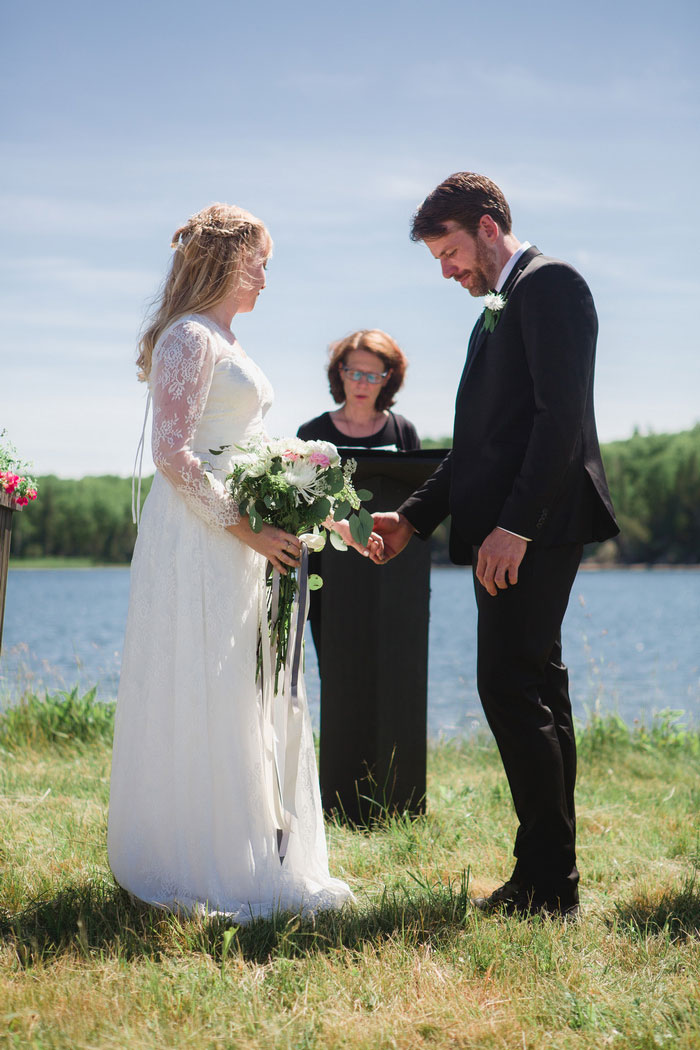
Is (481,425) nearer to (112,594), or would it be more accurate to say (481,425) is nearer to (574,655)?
(574,655)

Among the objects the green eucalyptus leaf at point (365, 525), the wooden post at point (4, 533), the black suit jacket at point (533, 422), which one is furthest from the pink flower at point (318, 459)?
the wooden post at point (4, 533)

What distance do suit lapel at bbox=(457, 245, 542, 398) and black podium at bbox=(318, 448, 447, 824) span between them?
36.9 inches

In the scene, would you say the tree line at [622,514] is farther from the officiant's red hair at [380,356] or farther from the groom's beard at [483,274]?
the groom's beard at [483,274]

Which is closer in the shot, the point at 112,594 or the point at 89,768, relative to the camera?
the point at 89,768

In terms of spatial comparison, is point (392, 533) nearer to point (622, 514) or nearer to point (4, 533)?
point (4, 533)

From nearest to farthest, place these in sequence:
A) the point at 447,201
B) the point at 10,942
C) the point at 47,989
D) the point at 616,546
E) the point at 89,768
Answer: the point at 47,989, the point at 10,942, the point at 447,201, the point at 89,768, the point at 616,546

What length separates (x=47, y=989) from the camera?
227cm

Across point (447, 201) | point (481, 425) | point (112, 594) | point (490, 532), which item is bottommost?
point (112, 594)

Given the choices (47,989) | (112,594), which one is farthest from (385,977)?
(112,594)

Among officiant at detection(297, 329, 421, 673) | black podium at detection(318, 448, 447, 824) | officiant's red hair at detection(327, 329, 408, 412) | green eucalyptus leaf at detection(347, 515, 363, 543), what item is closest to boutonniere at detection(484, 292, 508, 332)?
green eucalyptus leaf at detection(347, 515, 363, 543)

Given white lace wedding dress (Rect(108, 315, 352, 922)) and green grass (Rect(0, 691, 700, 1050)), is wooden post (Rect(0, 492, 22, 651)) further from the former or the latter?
green grass (Rect(0, 691, 700, 1050))

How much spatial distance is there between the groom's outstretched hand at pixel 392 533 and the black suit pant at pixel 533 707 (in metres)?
0.60

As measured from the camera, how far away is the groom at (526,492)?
276 cm

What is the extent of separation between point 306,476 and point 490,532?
2.00ft
